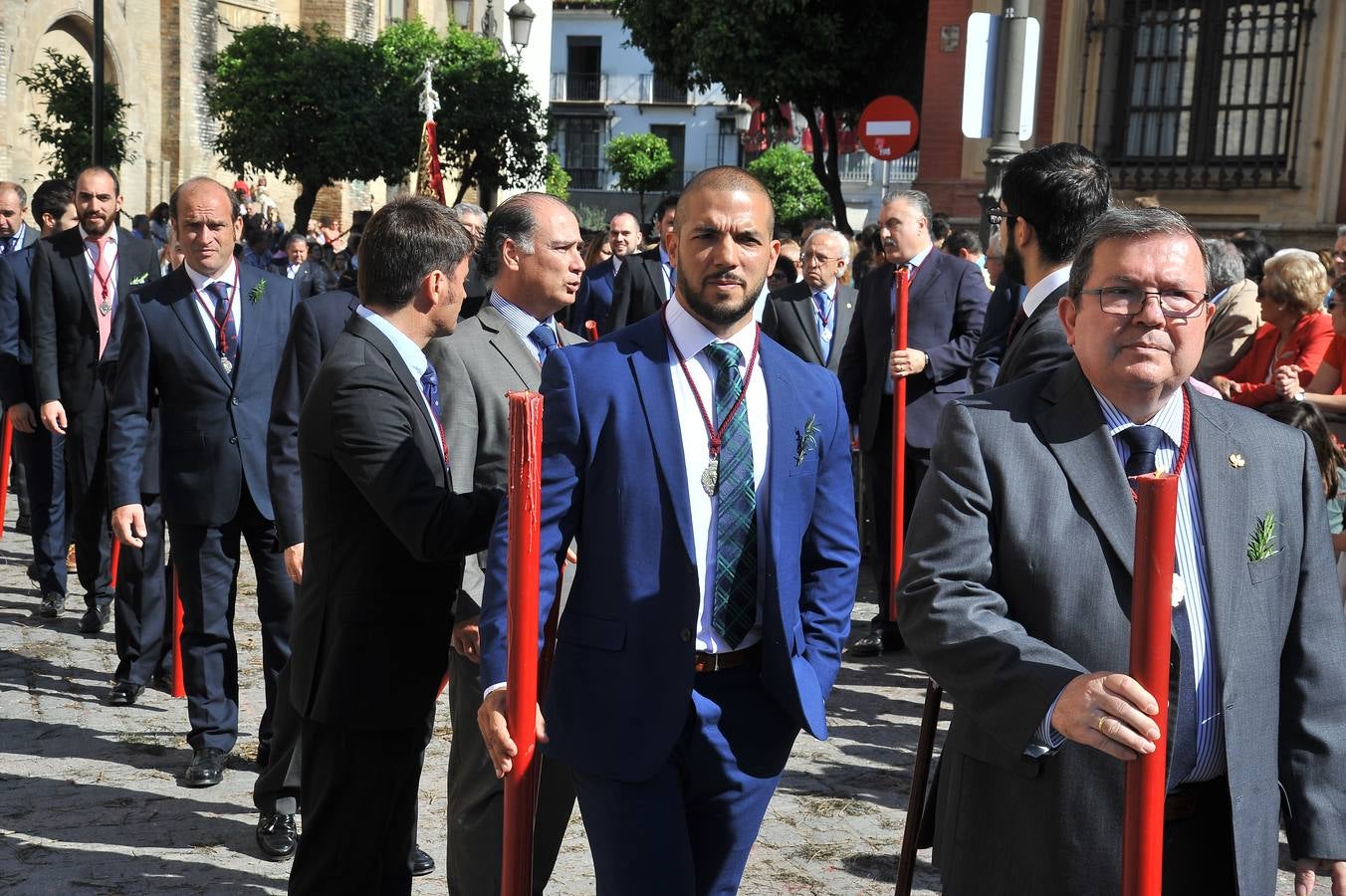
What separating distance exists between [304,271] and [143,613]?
9481 millimetres

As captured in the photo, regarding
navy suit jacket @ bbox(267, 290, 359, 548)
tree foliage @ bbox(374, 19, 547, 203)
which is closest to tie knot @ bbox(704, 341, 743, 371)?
navy suit jacket @ bbox(267, 290, 359, 548)

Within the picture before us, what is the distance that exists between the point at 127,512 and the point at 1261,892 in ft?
14.2

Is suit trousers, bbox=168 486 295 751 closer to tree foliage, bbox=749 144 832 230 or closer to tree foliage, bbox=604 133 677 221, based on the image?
tree foliage, bbox=749 144 832 230

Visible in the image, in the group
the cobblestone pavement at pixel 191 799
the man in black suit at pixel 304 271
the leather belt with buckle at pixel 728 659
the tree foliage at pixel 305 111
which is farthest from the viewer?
the tree foliage at pixel 305 111

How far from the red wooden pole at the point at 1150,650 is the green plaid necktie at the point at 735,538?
4.25 ft

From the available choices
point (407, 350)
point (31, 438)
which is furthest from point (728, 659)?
point (31, 438)

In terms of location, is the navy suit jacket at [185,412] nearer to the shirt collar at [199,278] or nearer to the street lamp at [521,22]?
the shirt collar at [199,278]

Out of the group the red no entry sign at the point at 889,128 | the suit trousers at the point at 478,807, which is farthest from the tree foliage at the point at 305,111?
the suit trousers at the point at 478,807

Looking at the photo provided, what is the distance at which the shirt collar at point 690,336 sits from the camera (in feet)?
11.1

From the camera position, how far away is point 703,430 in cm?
331

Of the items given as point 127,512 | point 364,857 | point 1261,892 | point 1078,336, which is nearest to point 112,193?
point 127,512

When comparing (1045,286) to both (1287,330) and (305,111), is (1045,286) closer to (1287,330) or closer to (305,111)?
(1287,330)

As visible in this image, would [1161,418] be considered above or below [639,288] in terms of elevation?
above

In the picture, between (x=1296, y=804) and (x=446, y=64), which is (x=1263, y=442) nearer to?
(x=1296, y=804)
